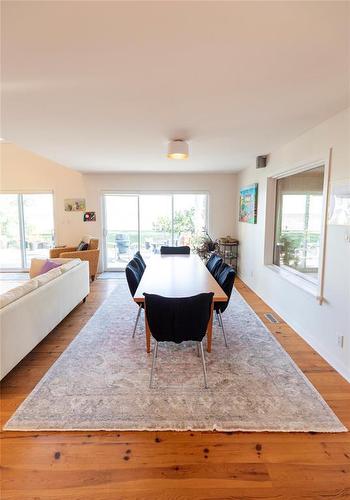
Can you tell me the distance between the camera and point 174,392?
219 centimetres

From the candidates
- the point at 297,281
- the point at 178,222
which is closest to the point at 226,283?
the point at 297,281

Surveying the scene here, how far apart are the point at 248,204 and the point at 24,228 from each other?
5394 mm

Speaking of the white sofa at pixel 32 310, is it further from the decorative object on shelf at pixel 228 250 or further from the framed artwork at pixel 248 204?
the decorative object on shelf at pixel 228 250

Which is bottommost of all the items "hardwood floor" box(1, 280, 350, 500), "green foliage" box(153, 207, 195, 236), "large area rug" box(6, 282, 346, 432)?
"hardwood floor" box(1, 280, 350, 500)

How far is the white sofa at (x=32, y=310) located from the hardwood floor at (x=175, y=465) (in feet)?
1.81

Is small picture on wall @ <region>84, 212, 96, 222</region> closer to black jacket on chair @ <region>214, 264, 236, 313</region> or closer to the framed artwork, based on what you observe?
the framed artwork

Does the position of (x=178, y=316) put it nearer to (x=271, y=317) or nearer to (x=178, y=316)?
(x=178, y=316)

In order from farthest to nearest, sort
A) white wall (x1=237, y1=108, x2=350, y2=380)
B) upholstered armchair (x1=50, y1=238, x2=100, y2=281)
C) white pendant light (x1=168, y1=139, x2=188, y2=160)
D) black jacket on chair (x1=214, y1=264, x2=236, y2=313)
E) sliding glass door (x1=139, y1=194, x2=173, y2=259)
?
sliding glass door (x1=139, y1=194, x2=173, y2=259), upholstered armchair (x1=50, y1=238, x2=100, y2=281), white pendant light (x1=168, y1=139, x2=188, y2=160), black jacket on chair (x1=214, y1=264, x2=236, y2=313), white wall (x1=237, y1=108, x2=350, y2=380)

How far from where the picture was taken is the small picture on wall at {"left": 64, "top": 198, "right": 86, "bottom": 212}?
21.4ft

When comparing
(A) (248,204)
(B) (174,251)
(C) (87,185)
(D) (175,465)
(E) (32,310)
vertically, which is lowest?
(D) (175,465)

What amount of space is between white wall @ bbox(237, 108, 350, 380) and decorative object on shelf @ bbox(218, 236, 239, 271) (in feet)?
6.38

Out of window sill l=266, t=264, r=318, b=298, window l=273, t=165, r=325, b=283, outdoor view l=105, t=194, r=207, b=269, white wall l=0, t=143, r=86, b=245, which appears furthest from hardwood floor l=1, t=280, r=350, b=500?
white wall l=0, t=143, r=86, b=245

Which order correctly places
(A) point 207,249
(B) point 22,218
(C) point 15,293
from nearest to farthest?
(C) point 15,293, (A) point 207,249, (B) point 22,218

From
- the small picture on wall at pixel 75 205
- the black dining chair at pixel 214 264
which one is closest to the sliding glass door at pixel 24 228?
the small picture on wall at pixel 75 205
